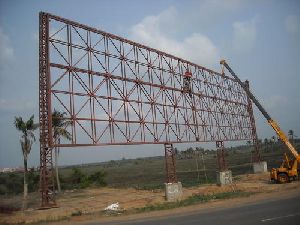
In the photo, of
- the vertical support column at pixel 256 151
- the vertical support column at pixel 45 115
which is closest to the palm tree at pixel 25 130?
the vertical support column at pixel 45 115

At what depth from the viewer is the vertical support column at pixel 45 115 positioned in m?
21.4

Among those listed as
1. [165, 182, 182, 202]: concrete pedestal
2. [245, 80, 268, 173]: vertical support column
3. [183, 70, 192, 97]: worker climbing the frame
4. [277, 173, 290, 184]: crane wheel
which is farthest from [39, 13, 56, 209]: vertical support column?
[245, 80, 268, 173]: vertical support column

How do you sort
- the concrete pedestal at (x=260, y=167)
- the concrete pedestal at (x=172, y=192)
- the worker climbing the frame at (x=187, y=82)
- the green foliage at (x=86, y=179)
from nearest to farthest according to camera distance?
1. the concrete pedestal at (x=172, y=192)
2. the worker climbing the frame at (x=187, y=82)
3. the concrete pedestal at (x=260, y=167)
4. the green foliage at (x=86, y=179)

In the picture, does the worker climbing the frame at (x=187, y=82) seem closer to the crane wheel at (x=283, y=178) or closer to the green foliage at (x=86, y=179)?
the crane wheel at (x=283, y=178)

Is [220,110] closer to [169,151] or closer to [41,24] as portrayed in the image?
[169,151]

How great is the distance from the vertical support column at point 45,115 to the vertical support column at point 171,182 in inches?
369

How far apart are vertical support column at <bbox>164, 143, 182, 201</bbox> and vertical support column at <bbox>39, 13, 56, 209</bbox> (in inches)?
369

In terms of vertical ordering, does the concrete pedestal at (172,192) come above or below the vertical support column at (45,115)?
below

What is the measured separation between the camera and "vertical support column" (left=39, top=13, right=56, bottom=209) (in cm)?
2144

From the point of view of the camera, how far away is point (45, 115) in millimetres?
21828

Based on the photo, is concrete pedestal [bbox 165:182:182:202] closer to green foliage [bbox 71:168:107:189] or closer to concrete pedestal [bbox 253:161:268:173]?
green foliage [bbox 71:168:107:189]

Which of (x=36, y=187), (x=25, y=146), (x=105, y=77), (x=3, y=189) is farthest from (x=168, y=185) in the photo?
(x=3, y=189)

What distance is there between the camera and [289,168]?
104ft

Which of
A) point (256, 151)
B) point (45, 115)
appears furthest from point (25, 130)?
point (256, 151)
